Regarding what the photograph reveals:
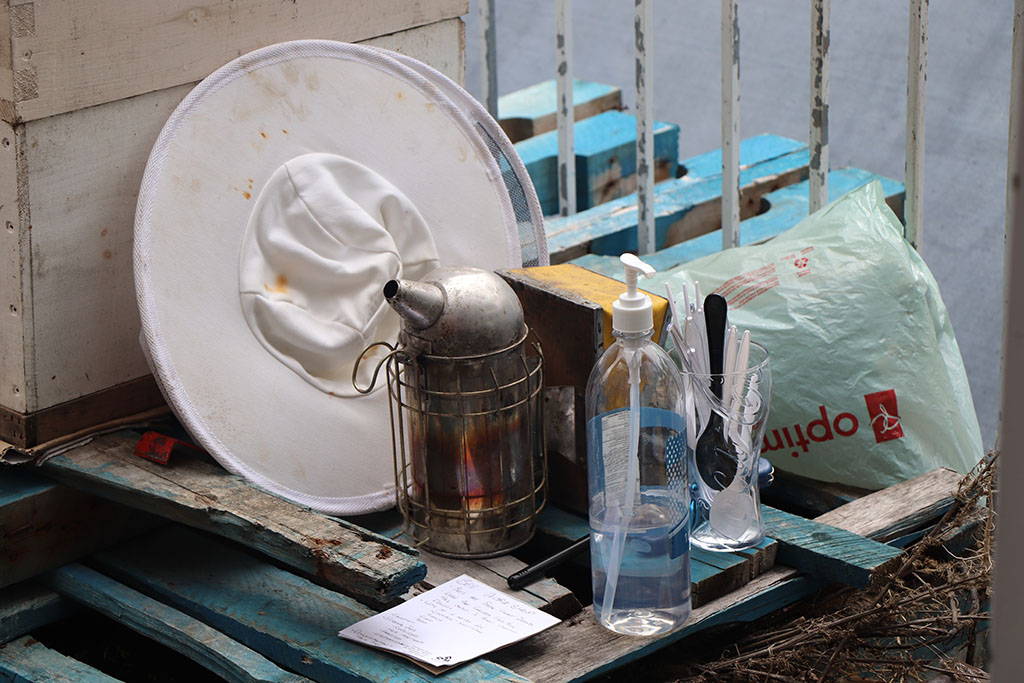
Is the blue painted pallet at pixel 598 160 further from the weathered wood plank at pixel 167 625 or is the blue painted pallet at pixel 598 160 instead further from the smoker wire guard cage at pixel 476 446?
the weathered wood plank at pixel 167 625

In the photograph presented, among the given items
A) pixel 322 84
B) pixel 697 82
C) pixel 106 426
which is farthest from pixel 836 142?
pixel 106 426

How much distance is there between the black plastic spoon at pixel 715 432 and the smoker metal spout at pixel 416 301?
32 cm

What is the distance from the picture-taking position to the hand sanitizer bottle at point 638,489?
140 cm

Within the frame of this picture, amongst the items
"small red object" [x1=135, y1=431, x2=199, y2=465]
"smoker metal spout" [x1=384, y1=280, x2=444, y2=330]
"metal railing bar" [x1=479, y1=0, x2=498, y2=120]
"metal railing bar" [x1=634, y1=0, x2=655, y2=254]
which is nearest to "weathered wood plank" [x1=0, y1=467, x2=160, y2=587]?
"small red object" [x1=135, y1=431, x2=199, y2=465]

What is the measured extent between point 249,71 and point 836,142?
8.43 feet

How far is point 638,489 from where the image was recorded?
1.43 metres

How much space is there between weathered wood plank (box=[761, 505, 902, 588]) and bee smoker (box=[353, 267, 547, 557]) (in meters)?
0.31

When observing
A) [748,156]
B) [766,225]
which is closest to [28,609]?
[766,225]

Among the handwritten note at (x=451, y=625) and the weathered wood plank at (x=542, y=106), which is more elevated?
the weathered wood plank at (x=542, y=106)

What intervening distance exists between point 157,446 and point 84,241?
26 cm

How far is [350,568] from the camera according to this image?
1314 mm

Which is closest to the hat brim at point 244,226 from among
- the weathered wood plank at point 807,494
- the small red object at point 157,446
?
the small red object at point 157,446

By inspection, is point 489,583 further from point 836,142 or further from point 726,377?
point 836,142

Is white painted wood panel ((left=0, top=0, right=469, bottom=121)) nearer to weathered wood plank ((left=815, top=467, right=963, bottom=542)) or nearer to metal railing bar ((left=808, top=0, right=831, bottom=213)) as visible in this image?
metal railing bar ((left=808, top=0, right=831, bottom=213))
